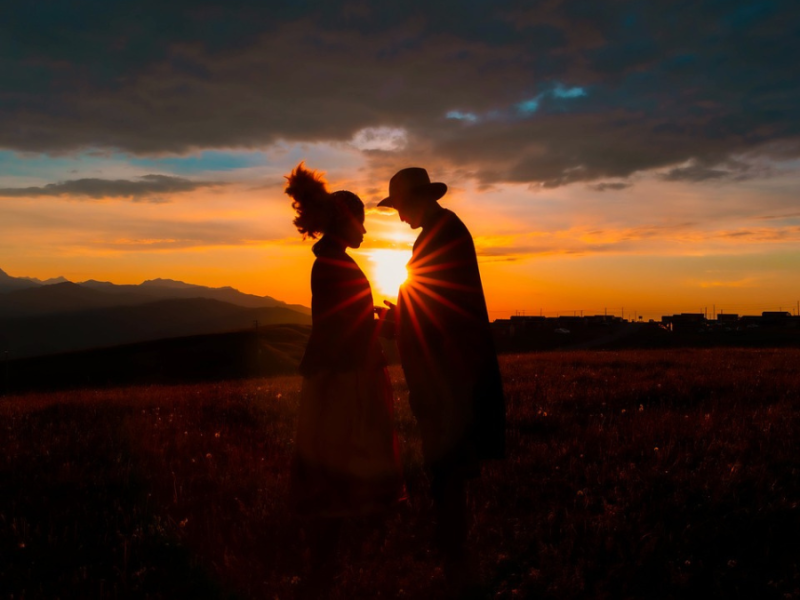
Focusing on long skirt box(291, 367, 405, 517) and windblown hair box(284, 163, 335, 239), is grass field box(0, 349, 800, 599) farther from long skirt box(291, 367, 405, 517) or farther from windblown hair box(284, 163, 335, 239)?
windblown hair box(284, 163, 335, 239)

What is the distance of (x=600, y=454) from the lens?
7.15 meters

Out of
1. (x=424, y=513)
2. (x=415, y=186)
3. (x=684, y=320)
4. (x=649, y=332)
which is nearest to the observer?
(x=415, y=186)

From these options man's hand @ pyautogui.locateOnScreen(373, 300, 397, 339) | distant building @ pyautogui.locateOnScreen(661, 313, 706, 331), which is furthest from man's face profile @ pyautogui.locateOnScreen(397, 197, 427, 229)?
distant building @ pyautogui.locateOnScreen(661, 313, 706, 331)

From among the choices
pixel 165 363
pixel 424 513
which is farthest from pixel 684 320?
pixel 424 513

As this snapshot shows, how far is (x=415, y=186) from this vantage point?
4699 millimetres

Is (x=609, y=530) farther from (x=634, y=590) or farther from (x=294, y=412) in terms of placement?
(x=294, y=412)

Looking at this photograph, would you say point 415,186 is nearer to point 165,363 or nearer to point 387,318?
point 387,318

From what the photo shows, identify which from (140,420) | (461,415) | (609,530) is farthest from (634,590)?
(140,420)

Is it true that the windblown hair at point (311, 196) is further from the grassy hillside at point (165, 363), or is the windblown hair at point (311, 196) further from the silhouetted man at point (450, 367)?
the grassy hillside at point (165, 363)

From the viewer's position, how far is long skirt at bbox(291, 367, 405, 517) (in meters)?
4.72

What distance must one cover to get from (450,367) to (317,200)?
5.38ft

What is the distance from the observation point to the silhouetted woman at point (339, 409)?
4695 millimetres

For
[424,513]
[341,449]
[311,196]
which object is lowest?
[424,513]

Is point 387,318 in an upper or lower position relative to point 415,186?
lower
